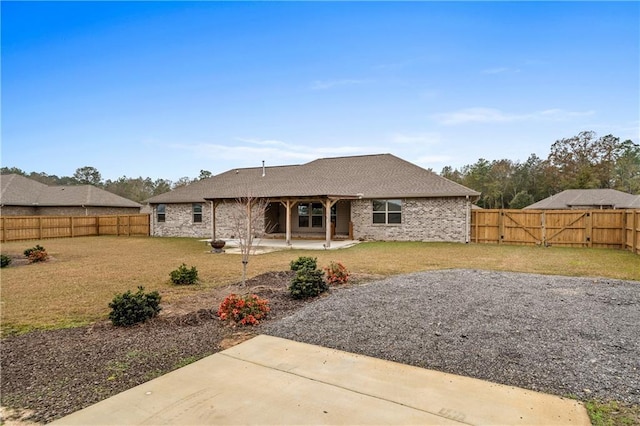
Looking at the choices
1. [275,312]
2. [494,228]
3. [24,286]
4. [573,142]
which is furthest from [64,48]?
[573,142]

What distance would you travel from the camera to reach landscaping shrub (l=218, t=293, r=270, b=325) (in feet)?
17.4

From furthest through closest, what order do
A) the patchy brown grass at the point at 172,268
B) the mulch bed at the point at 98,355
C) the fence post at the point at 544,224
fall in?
the fence post at the point at 544,224 < the patchy brown grass at the point at 172,268 < the mulch bed at the point at 98,355

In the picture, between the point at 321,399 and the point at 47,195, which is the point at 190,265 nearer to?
the point at 321,399

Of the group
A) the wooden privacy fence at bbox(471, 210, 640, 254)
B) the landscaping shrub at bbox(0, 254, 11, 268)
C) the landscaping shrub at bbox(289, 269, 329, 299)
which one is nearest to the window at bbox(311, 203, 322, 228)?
the wooden privacy fence at bbox(471, 210, 640, 254)

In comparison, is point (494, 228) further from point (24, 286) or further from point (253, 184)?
point (24, 286)

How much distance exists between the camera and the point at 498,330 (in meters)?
4.64

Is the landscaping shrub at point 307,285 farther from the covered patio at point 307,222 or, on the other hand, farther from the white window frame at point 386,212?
the white window frame at point 386,212

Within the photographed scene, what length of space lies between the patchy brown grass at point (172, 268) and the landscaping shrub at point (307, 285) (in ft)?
8.12

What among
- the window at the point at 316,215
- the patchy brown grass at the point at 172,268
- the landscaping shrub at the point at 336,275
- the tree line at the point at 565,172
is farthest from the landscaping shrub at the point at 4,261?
the tree line at the point at 565,172

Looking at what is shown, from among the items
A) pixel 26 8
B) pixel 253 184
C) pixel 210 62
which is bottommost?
pixel 253 184

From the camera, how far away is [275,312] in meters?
5.91

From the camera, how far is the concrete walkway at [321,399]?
8.93 ft

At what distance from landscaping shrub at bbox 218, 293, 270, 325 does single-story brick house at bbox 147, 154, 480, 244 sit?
1073 cm

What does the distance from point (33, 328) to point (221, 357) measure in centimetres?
344
